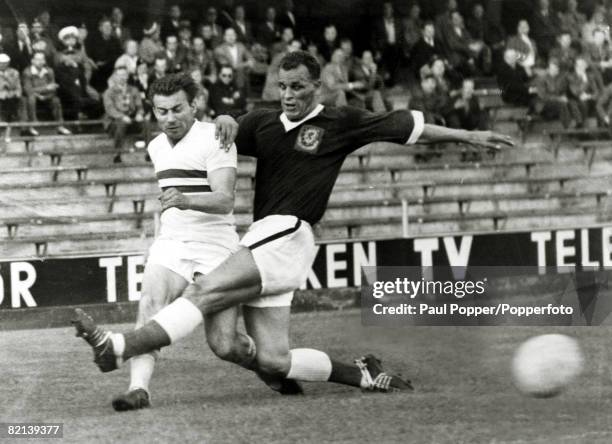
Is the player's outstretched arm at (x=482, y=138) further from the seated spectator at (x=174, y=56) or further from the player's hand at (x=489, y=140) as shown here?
the seated spectator at (x=174, y=56)

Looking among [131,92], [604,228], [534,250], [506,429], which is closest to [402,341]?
[506,429]

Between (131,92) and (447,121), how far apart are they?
68.5 inches

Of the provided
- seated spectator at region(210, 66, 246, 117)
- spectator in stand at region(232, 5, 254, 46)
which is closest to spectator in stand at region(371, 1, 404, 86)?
spectator in stand at region(232, 5, 254, 46)

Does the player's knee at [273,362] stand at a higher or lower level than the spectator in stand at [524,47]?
lower

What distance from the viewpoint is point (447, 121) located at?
574cm

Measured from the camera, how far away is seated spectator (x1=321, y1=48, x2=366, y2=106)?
17.1 feet

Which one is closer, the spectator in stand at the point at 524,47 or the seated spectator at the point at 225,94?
the seated spectator at the point at 225,94

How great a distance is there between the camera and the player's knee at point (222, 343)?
144 inches

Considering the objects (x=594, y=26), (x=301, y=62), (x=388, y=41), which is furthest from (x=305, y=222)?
(x=594, y=26)

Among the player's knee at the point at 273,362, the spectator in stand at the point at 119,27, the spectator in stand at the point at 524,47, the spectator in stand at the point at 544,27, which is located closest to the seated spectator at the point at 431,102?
the spectator in stand at the point at 524,47

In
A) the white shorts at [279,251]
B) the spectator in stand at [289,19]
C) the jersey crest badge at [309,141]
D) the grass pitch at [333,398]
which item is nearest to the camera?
the grass pitch at [333,398]

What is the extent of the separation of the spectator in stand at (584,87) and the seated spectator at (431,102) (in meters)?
0.79

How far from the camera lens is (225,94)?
17.0 ft

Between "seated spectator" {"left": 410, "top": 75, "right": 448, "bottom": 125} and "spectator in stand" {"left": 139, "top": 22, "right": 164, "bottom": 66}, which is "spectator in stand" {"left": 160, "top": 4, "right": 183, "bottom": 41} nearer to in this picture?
"spectator in stand" {"left": 139, "top": 22, "right": 164, "bottom": 66}
